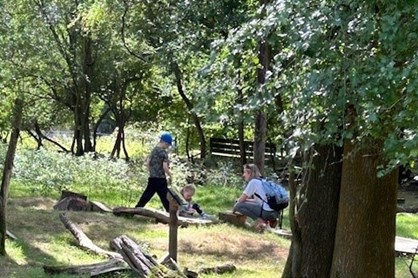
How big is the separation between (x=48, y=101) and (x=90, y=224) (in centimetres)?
1799

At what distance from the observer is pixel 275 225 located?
12328 mm

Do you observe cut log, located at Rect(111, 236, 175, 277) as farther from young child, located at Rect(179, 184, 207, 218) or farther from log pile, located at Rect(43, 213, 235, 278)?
young child, located at Rect(179, 184, 207, 218)

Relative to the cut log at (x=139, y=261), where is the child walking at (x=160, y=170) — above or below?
above

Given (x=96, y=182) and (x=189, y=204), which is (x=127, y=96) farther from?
(x=189, y=204)

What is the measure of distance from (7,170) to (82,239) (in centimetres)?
141

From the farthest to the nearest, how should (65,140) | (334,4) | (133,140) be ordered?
(65,140)
(133,140)
(334,4)

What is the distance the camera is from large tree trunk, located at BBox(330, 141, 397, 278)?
6359 mm

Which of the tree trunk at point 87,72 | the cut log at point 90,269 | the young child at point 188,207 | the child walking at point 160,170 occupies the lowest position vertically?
the cut log at point 90,269

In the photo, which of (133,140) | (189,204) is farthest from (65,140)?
(189,204)

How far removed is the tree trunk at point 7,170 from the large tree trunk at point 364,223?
4285 millimetres

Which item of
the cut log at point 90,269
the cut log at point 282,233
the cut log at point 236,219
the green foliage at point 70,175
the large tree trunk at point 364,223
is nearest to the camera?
the large tree trunk at point 364,223

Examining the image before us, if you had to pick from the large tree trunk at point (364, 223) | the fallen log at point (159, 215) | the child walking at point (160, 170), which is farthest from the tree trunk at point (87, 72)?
the large tree trunk at point (364, 223)

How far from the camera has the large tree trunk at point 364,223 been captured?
20.9ft

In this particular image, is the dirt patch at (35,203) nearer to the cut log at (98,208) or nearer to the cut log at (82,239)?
the cut log at (98,208)
